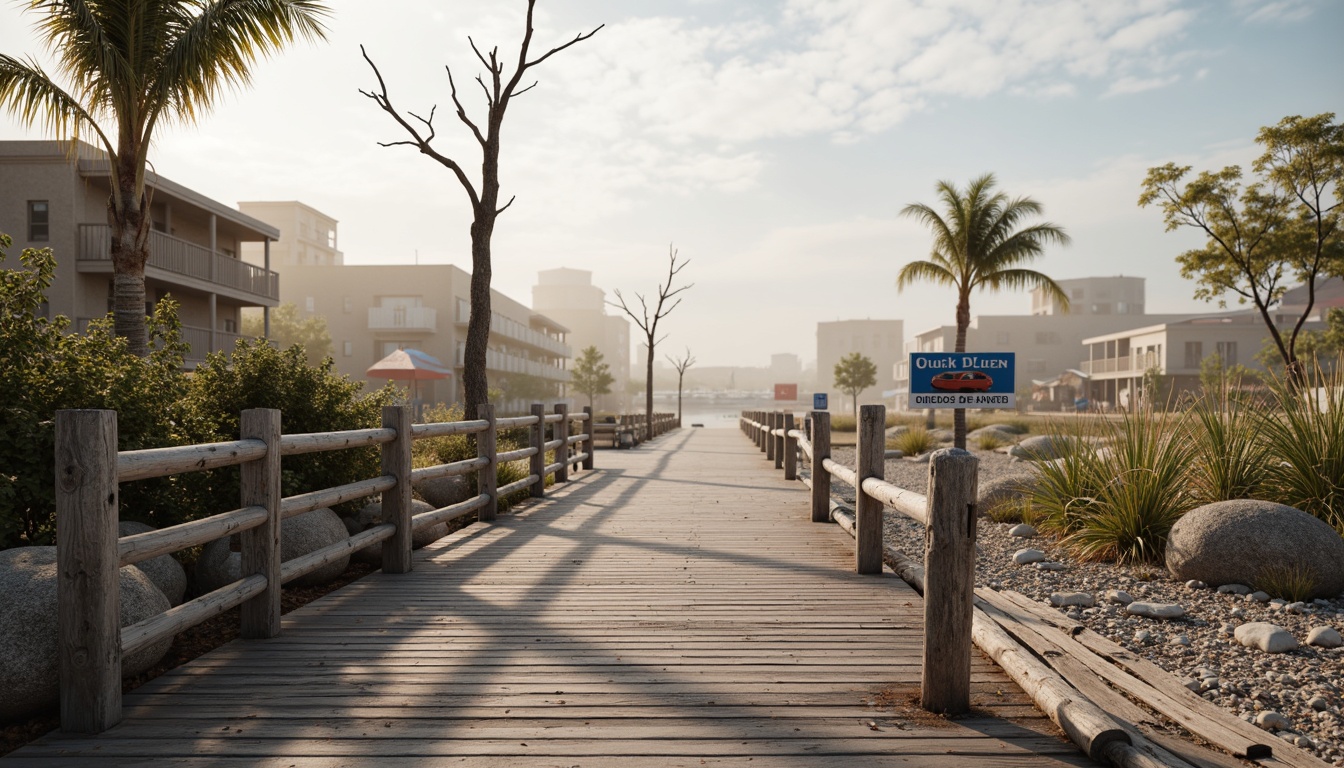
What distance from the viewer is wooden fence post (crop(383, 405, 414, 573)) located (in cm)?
572

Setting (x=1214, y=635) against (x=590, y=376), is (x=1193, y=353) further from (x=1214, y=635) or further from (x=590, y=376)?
(x=1214, y=635)

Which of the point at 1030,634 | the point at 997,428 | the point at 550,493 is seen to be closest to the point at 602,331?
the point at 997,428

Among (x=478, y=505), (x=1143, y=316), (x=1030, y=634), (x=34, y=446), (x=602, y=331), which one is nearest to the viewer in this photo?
(x=1030, y=634)

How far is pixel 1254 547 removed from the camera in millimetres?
5809

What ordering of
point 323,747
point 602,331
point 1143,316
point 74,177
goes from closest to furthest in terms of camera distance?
point 323,747
point 74,177
point 1143,316
point 602,331

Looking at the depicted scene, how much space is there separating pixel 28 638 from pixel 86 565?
0.53m

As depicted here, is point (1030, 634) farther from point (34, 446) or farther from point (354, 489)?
point (34, 446)

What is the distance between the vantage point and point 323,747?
113 inches

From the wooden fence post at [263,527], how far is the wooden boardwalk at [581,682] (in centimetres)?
14

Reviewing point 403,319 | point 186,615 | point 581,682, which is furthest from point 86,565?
point 403,319

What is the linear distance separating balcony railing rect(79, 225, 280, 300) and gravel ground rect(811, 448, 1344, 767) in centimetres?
1966

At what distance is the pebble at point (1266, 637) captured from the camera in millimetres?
4473

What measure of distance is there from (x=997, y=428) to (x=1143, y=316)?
6992cm

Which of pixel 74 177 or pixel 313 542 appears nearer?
pixel 313 542
